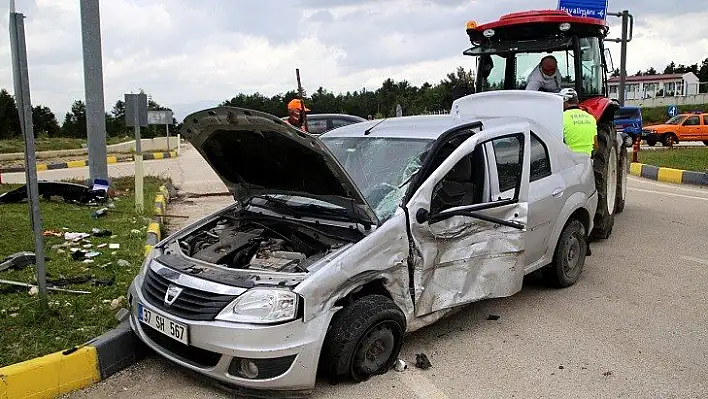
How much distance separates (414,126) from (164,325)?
8.21 feet

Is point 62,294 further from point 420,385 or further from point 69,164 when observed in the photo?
point 69,164

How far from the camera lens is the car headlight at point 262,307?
11.2 ft

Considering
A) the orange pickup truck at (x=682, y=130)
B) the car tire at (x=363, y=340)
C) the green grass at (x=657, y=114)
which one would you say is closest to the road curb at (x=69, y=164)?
the car tire at (x=363, y=340)

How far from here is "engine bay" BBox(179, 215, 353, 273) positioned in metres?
3.98

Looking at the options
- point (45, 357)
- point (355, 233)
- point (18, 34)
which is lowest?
point (45, 357)

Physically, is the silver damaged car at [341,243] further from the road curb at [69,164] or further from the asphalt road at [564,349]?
the road curb at [69,164]

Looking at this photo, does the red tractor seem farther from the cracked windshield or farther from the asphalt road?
the cracked windshield

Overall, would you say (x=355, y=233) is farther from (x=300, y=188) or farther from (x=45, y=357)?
(x=45, y=357)

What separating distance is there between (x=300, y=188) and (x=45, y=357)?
76.1 inches

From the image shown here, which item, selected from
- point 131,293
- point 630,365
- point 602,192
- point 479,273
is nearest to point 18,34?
point 131,293

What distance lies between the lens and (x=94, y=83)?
394 inches

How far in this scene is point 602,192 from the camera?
7.28m

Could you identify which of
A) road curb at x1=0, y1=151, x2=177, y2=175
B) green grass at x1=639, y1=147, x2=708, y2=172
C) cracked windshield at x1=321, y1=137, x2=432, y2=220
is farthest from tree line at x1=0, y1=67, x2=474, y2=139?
cracked windshield at x1=321, y1=137, x2=432, y2=220

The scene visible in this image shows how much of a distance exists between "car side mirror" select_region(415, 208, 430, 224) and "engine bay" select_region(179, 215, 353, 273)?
486 mm
